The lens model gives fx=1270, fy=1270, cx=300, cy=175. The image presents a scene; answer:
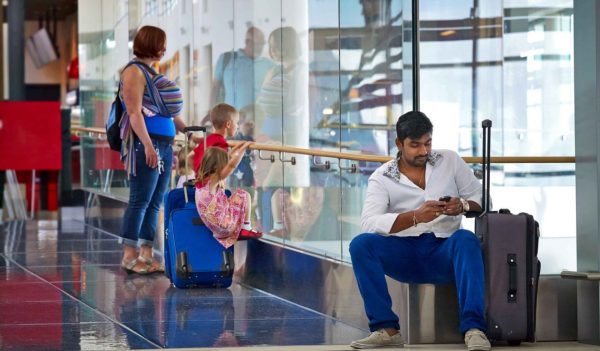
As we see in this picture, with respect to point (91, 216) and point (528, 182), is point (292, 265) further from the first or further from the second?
point (91, 216)

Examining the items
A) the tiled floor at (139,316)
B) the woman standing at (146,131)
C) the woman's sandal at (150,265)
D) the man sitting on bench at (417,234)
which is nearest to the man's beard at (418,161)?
the man sitting on bench at (417,234)

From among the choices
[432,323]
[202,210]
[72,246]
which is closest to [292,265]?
[202,210]

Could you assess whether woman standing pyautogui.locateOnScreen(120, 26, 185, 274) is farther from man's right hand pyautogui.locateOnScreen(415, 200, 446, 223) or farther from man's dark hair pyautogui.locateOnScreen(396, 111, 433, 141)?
man's right hand pyautogui.locateOnScreen(415, 200, 446, 223)

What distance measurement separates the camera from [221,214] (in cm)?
723

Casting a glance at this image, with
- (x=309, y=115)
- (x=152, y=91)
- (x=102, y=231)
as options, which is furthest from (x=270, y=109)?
(x=102, y=231)

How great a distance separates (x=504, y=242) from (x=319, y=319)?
1238 mm

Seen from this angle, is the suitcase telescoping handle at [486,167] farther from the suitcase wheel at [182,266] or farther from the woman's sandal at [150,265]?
the woman's sandal at [150,265]

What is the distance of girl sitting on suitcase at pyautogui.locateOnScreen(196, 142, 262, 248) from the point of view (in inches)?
285

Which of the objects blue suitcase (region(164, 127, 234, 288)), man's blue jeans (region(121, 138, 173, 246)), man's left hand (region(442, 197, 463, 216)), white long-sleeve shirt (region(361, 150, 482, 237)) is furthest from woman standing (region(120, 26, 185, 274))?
man's left hand (region(442, 197, 463, 216))

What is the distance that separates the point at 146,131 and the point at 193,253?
2.92 feet

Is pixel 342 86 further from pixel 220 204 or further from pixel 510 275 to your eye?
pixel 510 275

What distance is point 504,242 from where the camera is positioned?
502 cm

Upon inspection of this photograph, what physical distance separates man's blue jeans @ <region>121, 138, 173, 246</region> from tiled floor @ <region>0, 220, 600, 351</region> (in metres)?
0.28

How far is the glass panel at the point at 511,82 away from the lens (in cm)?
1170
